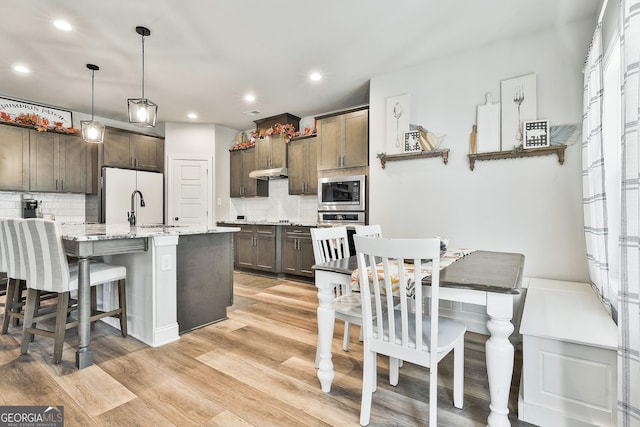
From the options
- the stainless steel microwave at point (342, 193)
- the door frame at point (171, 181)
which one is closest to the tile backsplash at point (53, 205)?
the door frame at point (171, 181)

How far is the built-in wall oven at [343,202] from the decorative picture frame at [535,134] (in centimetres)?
185

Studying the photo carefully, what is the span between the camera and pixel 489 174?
3021 millimetres

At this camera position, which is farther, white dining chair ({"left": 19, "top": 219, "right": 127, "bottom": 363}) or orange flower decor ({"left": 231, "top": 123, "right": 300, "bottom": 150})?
orange flower decor ({"left": 231, "top": 123, "right": 300, "bottom": 150})

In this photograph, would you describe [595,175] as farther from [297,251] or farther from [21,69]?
[21,69]

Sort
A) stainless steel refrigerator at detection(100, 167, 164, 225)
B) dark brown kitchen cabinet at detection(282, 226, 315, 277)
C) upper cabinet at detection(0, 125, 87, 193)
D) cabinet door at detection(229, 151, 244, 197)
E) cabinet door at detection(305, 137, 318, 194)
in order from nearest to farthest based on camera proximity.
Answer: upper cabinet at detection(0, 125, 87, 193) < dark brown kitchen cabinet at detection(282, 226, 315, 277) < cabinet door at detection(305, 137, 318, 194) < stainless steel refrigerator at detection(100, 167, 164, 225) < cabinet door at detection(229, 151, 244, 197)

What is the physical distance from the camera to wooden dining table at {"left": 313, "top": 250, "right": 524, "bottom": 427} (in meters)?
1.40

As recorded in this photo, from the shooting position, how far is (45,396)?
1.81 metres

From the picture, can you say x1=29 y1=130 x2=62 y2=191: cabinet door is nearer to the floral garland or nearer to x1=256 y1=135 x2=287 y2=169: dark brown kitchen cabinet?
the floral garland

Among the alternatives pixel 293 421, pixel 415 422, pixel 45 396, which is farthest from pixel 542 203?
pixel 45 396

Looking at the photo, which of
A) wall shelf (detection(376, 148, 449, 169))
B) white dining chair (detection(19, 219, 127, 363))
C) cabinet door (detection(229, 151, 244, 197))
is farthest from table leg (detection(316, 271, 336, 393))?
cabinet door (detection(229, 151, 244, 197))

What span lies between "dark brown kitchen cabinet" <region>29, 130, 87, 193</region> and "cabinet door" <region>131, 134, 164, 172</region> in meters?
0.73

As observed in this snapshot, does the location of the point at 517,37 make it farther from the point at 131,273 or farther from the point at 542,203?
the point at 131,273

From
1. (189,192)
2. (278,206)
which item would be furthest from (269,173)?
(189,192)

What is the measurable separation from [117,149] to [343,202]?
12.7ft
